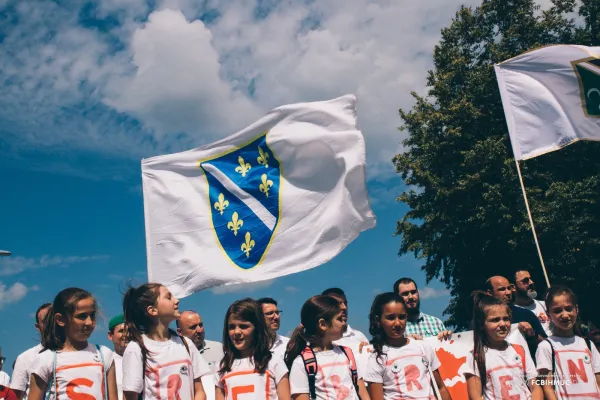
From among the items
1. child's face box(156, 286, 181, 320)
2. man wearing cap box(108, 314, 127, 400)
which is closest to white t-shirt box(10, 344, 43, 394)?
child's face box(156, 286, 181, 320)

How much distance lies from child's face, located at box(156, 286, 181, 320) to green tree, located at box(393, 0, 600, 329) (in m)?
14.0

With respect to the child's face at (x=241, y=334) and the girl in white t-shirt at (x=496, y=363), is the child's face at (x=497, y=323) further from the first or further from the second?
the child's face at (x=241, y=334)

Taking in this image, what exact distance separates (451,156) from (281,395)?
16628 mm

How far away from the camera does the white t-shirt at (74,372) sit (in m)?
4.66

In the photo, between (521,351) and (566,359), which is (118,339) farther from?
(566,359)

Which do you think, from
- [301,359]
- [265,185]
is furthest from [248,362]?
[265,185]

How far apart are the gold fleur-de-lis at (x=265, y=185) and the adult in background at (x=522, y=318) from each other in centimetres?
292

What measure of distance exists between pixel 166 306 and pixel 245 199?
3146 mm

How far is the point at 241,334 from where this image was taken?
5.30 metres

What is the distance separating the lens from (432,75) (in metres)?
22.1

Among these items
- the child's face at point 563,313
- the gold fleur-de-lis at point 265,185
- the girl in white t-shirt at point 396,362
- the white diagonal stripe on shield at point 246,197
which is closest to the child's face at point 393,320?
the girl in white t-shirt at point 396,362

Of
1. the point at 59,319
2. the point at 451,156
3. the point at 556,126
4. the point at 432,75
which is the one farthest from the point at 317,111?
the point at 432,75

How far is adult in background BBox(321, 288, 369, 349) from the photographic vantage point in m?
6.50

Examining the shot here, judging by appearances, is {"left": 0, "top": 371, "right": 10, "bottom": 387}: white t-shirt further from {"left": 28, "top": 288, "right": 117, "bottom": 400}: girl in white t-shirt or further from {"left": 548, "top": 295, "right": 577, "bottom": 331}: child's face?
{"left": 548, "top": 295, "right": 577, "bottom": 331}: child's face
